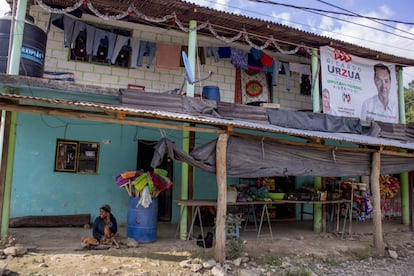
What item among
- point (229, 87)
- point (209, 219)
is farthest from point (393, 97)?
point (209, 219)

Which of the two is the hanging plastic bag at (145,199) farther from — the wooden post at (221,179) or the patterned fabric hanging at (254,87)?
the patterned fabric hanging at (254,87)

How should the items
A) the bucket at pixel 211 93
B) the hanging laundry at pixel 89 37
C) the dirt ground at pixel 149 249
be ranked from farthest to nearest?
the bucket at pixel 211 93
the hanging laundry at pixel 89 37
the dirt ground at pixel 149 249

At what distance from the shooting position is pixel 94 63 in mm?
9164

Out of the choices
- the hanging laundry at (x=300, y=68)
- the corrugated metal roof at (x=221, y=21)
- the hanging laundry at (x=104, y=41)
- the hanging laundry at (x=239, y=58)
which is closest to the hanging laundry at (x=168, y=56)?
the corrugated metal roof at (x=221, y=21)

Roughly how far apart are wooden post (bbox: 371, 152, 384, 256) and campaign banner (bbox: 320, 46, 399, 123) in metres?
1.99

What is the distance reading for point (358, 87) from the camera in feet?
34.6

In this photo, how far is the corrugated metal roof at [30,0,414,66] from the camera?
7816mm

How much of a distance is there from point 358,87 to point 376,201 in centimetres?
391

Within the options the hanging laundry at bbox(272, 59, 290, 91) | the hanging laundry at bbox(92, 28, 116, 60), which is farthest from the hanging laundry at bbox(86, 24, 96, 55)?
the hanging laundry at bbox(272, 59, 290, 91)

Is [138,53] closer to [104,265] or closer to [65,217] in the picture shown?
[65,217]

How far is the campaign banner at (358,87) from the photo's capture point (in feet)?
32.3

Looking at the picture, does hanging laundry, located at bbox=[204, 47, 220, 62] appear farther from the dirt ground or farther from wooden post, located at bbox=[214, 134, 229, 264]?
the dirt ground

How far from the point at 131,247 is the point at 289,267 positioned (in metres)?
3.04

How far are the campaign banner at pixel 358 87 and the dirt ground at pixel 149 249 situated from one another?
11.8 ft
